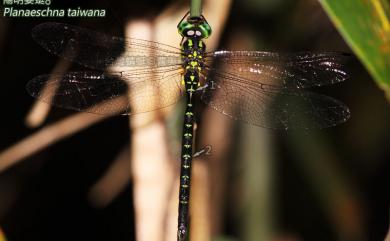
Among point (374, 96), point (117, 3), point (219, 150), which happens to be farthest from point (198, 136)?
point (374, 96)

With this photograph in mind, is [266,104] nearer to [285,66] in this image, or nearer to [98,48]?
[285,66]

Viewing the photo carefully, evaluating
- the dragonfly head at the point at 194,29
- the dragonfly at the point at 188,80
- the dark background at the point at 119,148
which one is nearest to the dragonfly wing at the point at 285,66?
the dragonfly at the point at 188,80

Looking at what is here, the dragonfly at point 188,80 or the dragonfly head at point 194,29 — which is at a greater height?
the dragonfly head at point 194,29

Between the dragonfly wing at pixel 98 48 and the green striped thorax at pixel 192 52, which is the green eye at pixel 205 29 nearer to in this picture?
the green striped thorax at pixel 192 52

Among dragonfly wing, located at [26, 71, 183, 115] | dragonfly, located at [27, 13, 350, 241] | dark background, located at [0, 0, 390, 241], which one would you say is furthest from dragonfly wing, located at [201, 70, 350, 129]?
dark background, located at [0, 0, 390, 241]

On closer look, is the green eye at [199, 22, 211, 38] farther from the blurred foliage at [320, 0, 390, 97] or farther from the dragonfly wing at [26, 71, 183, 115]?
the blurred foliage at [320, 0, 390, 97]

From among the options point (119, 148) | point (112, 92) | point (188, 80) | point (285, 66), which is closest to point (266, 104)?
point (285, 66)
